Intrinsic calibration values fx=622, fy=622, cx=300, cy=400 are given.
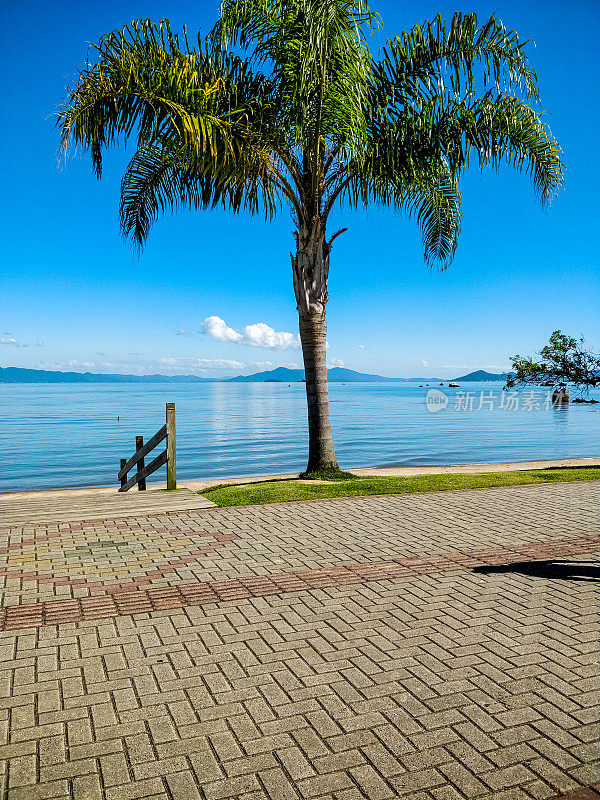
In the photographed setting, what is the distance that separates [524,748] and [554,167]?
11.1m

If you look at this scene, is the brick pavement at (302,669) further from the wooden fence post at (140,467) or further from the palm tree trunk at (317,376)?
the wooden fence post at (140,467)

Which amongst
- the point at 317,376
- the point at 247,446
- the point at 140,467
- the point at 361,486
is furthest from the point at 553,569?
the point at 247,446

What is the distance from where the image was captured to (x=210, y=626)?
4.64 m

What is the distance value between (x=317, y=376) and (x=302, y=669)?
8.38 metres

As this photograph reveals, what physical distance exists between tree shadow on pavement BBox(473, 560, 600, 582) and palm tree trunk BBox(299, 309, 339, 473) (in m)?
6.19

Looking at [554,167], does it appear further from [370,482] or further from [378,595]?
[378,595]

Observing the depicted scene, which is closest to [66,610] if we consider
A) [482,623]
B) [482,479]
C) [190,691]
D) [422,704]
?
[190,691]

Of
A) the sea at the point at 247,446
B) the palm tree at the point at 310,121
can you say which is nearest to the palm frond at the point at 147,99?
the palm tree at the point at 310,121

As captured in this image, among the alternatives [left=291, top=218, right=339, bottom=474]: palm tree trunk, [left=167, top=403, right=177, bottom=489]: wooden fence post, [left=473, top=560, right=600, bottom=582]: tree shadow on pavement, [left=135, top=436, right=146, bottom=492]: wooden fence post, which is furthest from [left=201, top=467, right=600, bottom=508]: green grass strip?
[left=473, top=560, right=600, bottom=582]: tree shadow on pavement

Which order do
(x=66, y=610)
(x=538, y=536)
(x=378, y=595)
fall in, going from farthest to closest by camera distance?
(x=538, y=536), (x=378, y=595), (x=66, y=610)

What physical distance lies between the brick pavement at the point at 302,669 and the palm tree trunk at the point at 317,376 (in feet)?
16.8

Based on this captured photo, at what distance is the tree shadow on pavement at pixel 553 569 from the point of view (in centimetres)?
589

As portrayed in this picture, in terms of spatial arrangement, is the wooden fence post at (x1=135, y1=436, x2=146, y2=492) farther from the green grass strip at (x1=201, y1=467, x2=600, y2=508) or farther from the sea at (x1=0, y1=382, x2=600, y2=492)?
the sea at (x1=0, y1=382, x2=600, y2=492)

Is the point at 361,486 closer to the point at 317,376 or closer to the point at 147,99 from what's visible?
the point at 317,376
